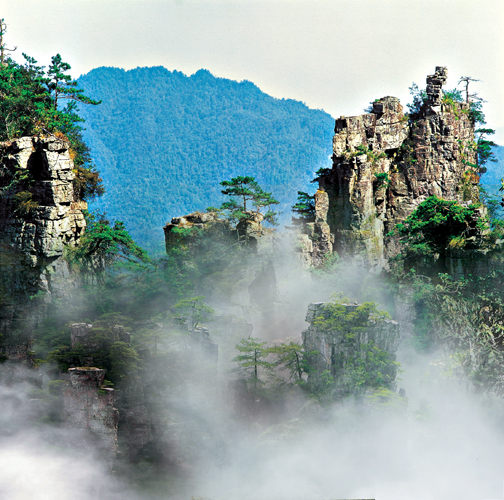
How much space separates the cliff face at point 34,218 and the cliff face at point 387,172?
20.4 meters

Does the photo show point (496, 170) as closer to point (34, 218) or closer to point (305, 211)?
point (305, 211)

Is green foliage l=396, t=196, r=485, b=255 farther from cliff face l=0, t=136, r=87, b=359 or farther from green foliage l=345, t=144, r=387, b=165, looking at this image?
cliff face l=0, t=136, r=87, b=359

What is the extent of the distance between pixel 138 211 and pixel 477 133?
5679 centimetres

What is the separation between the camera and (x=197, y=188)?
106 meters

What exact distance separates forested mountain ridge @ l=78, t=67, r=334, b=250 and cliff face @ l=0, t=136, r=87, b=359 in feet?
161

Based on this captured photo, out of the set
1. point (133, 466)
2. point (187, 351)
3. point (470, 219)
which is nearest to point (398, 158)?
point (470, 219)

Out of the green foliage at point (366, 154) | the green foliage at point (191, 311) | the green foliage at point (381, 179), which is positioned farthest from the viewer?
the green foliage at point (381, 179)

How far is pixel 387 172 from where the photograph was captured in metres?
50.1

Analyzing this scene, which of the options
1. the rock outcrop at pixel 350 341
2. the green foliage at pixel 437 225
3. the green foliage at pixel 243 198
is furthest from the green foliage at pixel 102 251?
the green foliage at pixel 437 225

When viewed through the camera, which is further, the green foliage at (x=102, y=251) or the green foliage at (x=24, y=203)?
the green foliage at (x=102, y=251)

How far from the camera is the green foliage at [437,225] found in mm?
37000

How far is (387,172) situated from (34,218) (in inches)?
1127

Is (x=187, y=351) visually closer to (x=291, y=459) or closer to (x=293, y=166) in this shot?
(x=291, y=459)

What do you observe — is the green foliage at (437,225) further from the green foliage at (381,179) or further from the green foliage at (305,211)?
the green foliage at (305,211)
